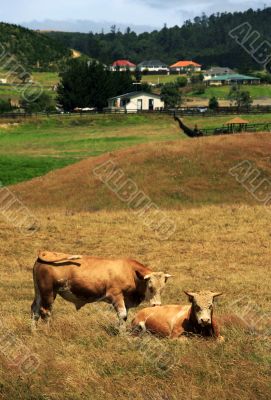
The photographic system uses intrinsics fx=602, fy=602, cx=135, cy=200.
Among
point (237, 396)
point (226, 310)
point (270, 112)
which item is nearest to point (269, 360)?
point (237, 396)

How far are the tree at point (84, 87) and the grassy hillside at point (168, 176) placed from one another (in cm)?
6514

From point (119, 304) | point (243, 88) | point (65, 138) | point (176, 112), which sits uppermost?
point (243, 88)

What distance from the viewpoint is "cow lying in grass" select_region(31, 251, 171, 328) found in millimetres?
12680

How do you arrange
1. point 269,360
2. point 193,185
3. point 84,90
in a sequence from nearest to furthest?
point 269,360 < point 193,185 < point 84,90

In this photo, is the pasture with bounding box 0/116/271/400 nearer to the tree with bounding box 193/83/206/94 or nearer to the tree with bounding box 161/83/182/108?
the tree with bounding box 161/83/182/108

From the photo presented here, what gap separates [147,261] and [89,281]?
15.2 m

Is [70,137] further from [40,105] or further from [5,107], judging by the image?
[5,107]

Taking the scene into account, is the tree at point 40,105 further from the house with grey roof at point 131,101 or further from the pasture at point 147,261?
the pasture at point 147,261

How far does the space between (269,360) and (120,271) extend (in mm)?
4220

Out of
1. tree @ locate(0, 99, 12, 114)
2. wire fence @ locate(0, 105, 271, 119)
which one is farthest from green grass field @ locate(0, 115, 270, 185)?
tree @ locate(0, 99, 12, 114)

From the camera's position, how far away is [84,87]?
378 feet

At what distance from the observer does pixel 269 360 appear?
30.9 feet

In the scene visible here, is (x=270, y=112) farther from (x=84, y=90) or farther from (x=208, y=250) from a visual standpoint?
(x=208, y=250)

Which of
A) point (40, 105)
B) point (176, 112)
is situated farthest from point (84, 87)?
point (176, 112)
